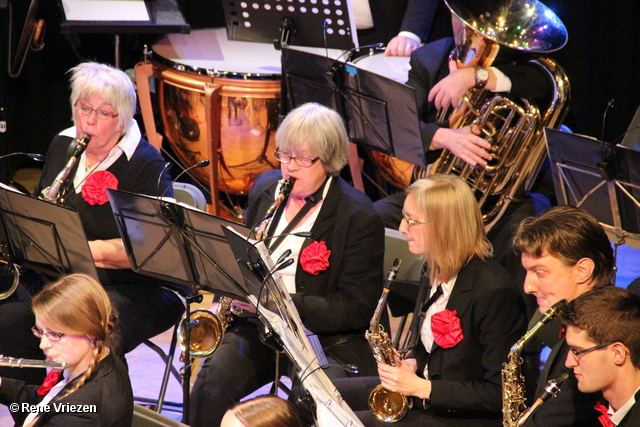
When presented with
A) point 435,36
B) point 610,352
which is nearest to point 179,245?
point 610,352

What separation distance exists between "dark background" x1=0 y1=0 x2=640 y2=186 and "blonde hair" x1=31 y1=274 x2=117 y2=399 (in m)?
2.67

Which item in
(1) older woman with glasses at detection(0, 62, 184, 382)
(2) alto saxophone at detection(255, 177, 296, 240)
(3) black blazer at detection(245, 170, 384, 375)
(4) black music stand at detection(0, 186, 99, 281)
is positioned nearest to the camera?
(4) black music stand at detection(0, 186, 99, 281)

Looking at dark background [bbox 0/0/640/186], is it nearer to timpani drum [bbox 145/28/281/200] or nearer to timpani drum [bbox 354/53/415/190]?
timpani drum [bbox 145/28/281/200]

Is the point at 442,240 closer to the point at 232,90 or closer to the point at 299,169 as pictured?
the point at 299,169

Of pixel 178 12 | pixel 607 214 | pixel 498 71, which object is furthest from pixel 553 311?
pixel 178 12

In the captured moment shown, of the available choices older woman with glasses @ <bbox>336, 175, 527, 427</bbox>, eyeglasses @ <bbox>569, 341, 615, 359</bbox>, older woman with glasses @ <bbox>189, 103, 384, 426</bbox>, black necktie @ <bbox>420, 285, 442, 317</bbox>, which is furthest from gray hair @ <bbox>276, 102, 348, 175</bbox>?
eyeglasses @ <bbox>569, 341, 615, 359</bbox>

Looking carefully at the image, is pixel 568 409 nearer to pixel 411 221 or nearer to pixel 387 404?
pixel 387 404

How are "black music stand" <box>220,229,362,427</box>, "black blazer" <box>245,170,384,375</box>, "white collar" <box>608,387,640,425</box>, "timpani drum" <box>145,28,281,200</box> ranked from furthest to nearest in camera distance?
"timpani drum" <box>145,28,281,200</box>, "black blazer" <box>245,170,384,375</box>, "black music stand" <box>220,229,362,427</box>, "white collar" <box>608,387,640,425</box>

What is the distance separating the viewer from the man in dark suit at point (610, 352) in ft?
7.14

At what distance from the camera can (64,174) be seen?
3.50 m

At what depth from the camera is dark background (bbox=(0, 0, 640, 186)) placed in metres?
5.32

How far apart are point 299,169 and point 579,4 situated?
2.96 meters

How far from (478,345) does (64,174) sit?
1868 mm

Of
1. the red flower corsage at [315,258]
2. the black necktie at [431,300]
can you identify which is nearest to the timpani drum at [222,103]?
the red flower corsage at [315,258]
